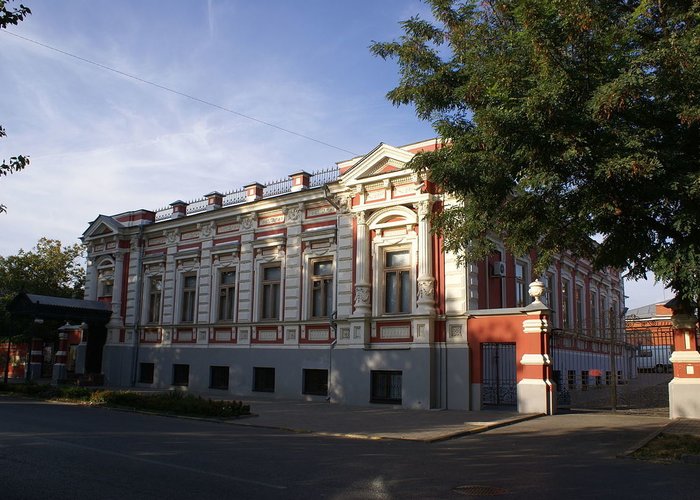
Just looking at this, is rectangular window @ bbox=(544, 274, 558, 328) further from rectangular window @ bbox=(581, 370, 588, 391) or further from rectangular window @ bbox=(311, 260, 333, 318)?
rectangular window @ bbox=(311, 260, 333, 318)

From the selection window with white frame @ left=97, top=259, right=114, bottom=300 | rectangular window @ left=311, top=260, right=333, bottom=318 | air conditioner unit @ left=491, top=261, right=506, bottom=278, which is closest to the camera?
air conditioner unit @ left=491, top=261, right=506, bottom=278

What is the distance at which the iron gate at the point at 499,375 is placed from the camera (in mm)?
19688

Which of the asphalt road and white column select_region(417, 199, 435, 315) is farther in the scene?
white column select_region(417, 199, 435, 315)

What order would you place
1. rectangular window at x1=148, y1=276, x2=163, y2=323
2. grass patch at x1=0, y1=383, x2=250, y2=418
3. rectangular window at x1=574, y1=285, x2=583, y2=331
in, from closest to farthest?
1. grass patch at x1=0, y1=383, x2=250, y2=418
2. rectangular window at x1=148, y1=276, x2=163, y2=323
3. rectangular window at x1=574, y1=285, x2=583, y2=331

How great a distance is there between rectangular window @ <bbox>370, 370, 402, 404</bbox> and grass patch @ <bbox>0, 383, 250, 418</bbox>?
4779 mm

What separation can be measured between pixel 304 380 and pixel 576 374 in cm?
1264

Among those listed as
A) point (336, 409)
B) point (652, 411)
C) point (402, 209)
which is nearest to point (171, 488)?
point (336, 409)

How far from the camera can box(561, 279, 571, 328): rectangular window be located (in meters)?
29.7

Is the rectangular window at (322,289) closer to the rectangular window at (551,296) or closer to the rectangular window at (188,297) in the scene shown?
the rectangular window at (188,297)

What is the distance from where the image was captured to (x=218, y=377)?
1000 inches

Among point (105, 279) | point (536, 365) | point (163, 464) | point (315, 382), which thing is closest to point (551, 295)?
point (536, 365)

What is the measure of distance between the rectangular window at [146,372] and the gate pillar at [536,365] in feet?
56.8

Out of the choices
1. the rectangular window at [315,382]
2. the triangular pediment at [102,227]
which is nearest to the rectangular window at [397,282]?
the rectangular window at [315,382]

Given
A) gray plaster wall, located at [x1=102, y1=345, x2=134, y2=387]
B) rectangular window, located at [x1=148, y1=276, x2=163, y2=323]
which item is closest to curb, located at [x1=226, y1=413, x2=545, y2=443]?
rectangular window, located at [x1=148, y1=276, x2=163, y2=323]
